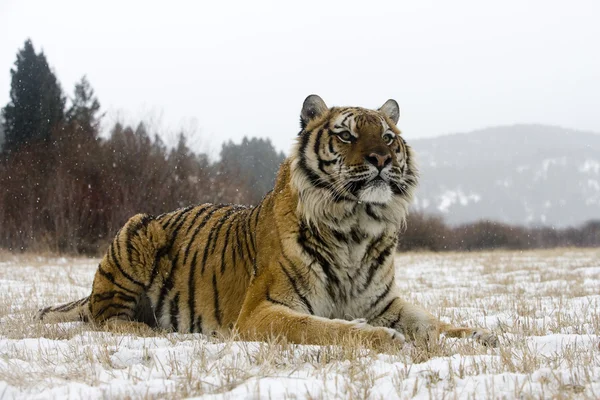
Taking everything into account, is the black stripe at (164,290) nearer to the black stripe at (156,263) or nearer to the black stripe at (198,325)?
the black stripe at (156,263)

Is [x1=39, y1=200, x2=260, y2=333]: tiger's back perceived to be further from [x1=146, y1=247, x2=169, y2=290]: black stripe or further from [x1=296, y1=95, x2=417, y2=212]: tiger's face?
[x1=296, y1=95, x2=417, y2=212]: tiger's face

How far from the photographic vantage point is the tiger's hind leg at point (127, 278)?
5430 mm

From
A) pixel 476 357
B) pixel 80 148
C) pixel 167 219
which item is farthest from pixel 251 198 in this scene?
pixel 476 357

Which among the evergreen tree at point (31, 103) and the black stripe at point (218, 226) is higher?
the evergreen tree at point (31, 103)

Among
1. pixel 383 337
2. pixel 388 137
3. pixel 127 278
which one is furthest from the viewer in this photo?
pixel 127 278

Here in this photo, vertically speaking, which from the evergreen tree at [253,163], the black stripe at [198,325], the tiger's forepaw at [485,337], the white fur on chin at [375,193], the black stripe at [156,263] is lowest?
the black stripe at [198,325]

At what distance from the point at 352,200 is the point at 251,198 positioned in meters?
33.0

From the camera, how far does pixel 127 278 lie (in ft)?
18.0

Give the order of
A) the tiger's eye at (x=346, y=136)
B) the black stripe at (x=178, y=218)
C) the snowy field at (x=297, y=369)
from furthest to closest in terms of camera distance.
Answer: the black stripe at (x=178, y=218) < the tiger's eye at (x=346, y=136) < the snowy field at (x=297, y=369)

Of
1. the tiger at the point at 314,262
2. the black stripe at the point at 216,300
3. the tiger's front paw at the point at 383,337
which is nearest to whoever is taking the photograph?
the tiger's front paw at the point at 383,337

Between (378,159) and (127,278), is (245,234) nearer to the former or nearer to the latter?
(127,278)

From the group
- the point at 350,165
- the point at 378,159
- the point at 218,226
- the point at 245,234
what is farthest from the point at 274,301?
the point at 218,226

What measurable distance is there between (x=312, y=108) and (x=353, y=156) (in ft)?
2.64

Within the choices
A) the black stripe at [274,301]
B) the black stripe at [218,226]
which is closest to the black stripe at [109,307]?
the black stripe at [218,226]
